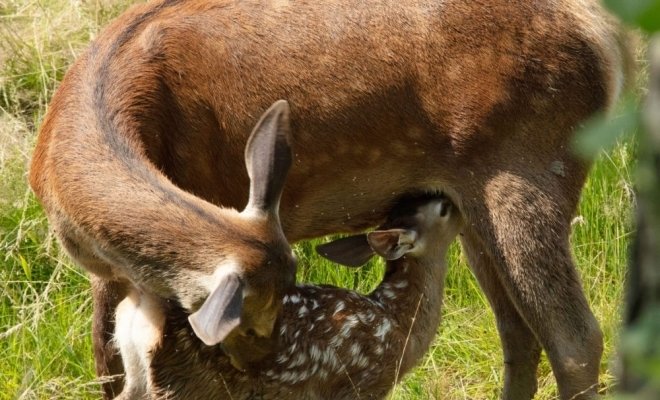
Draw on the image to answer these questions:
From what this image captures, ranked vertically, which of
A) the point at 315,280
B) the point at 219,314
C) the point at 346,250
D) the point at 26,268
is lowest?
the point at 26,268

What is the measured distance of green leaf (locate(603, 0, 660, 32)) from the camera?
1.10m

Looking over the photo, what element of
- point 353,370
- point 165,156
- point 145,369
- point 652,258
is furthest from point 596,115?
point 652,258

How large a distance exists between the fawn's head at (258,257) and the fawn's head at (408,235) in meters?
0.81

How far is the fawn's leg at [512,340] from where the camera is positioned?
5035 millimetres

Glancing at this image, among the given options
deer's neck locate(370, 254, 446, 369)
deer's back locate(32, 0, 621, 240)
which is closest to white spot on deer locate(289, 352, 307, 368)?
deer's neck locate(370, 254, 446, 369)

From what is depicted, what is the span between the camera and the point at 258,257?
3867mm

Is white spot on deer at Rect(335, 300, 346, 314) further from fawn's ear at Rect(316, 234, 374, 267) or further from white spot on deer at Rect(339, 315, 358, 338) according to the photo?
fawn's ear at Rect(316, 234, 374, 267)

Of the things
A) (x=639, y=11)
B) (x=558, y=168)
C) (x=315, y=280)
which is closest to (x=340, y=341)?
(x=558, y=168)

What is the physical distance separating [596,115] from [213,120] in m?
1.44

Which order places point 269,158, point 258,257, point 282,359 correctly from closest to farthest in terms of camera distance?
point 258,257, point 269,158, point 282,359

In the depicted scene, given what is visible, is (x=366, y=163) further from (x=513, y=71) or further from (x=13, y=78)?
(x=13, y=78)

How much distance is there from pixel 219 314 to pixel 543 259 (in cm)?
143

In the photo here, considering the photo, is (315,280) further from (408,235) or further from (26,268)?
(26,268)

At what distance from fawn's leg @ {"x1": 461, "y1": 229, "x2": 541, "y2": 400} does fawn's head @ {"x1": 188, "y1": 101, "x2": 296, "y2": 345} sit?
123cm
